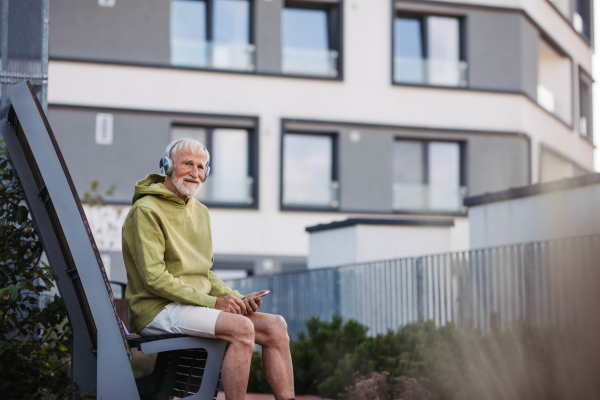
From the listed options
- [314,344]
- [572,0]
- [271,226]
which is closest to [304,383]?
[314,344]

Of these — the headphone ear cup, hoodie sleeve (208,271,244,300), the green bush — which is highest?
the headphone ear cup

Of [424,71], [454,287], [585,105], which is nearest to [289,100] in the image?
[424,71]

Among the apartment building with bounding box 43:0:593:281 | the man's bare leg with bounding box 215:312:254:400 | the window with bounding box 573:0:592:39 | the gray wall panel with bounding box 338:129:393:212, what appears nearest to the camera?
the man's bare leg with bounding box 215:312:254:400

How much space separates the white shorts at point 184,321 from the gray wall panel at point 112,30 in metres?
16.3

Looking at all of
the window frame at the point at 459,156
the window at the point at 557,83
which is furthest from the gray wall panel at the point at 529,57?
the window frame at the point at 459,156

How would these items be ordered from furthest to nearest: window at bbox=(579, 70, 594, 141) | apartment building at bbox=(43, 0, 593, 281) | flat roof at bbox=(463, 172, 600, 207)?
window at bbox=(579, 70, 594, 141) < apartment building at bbox=(43, 0, 593, 281) < flat roof at bbox=(463, 172, 600, 207)

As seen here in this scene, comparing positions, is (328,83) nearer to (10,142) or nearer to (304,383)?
(304,383)

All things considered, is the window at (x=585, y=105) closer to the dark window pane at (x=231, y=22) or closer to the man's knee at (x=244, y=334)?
the dark window pane at (x=231, y=22)

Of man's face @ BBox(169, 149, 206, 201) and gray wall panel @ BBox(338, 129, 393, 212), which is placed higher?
gray wall panel @ BBox(338, 129, 393, 212)

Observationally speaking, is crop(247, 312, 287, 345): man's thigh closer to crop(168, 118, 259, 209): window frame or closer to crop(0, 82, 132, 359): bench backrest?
crop(0, 82, 132, 359): bench backrest

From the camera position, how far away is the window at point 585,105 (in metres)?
26.7

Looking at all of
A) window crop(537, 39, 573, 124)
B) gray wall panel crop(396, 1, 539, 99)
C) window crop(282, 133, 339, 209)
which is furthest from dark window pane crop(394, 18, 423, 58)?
window crop(537, 39, 573, 124)

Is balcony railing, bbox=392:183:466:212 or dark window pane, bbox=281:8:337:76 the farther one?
balcony railing, bbox=392:183:466:212

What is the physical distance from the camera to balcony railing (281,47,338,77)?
821 inches
